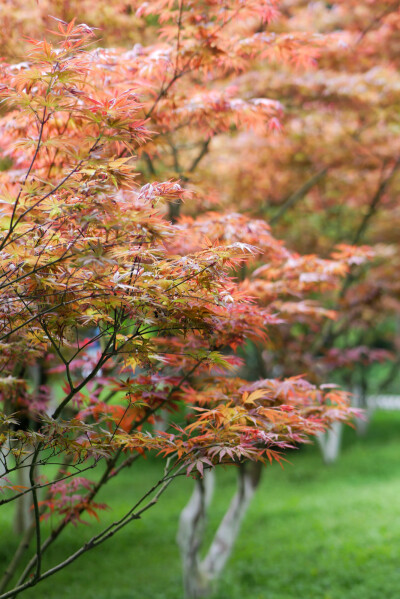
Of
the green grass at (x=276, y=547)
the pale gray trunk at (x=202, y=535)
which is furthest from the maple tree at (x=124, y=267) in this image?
the green grass at (x=276, y=547)

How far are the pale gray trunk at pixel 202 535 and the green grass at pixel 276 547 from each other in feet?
1.37

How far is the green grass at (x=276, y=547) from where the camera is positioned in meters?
6.48

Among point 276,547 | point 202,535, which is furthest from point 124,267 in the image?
point 276,547

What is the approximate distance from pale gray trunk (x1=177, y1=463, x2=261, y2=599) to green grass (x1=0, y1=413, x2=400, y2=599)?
0.42m

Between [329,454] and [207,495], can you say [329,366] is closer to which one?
[207,495]

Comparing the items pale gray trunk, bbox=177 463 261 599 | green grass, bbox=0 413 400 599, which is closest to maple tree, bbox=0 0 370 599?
pale gray trunk, bbox=177 463 261 599

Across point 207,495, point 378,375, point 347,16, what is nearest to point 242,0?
point 347,16

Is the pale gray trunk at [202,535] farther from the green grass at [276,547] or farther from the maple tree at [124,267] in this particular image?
the maple tree at [124,267]

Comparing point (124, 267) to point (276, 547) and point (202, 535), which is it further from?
point (276, 547)

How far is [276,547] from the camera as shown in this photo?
7.92m

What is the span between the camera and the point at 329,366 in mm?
7273

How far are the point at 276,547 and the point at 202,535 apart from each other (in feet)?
8.85

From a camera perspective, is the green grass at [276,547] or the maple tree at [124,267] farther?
the green grass at [276,547]

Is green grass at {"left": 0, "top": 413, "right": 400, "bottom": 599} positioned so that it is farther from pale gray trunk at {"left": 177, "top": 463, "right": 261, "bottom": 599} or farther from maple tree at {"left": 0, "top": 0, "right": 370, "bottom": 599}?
maple tree at {"left": 0, "top": 0, "right": 370, "bottom": 599}
